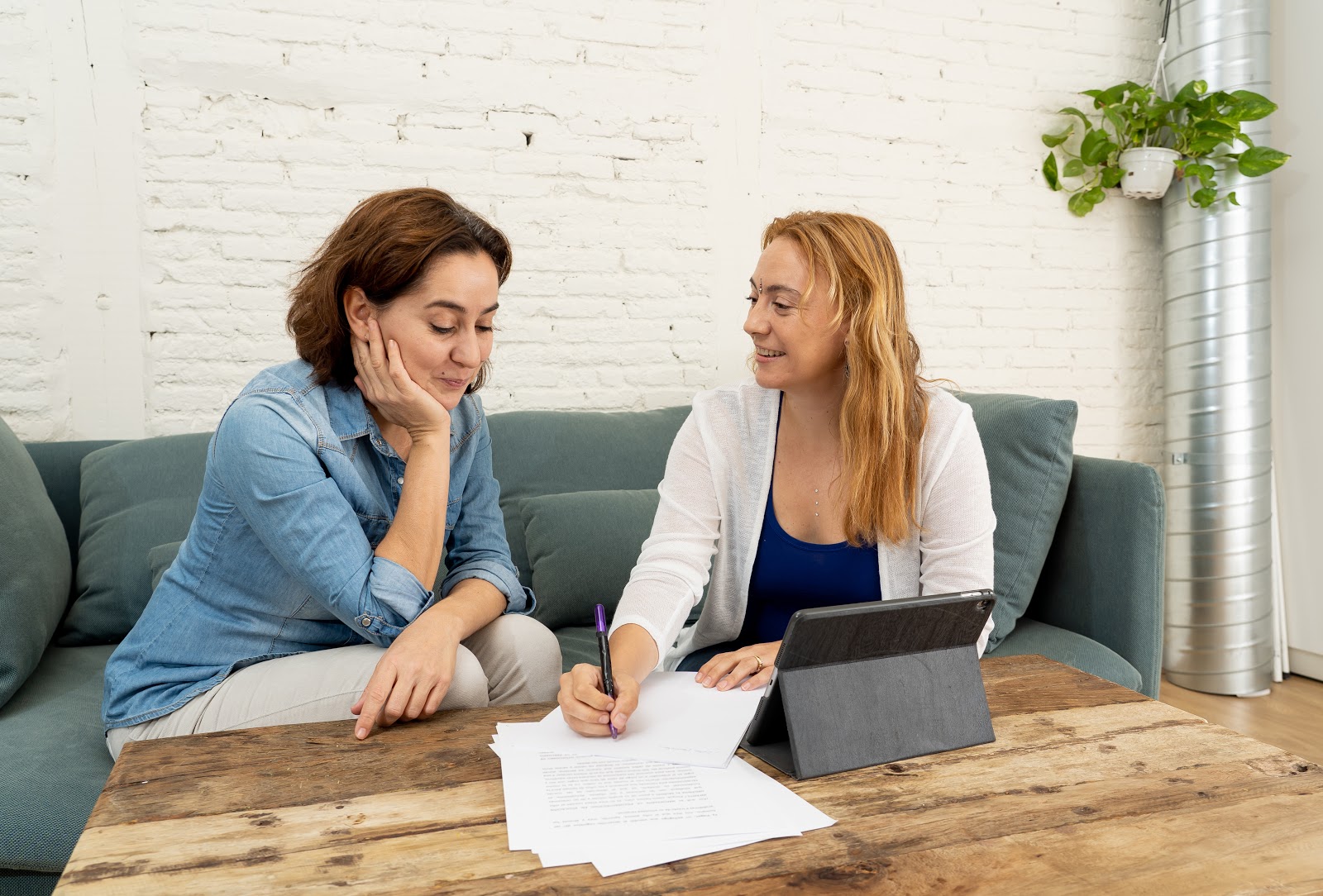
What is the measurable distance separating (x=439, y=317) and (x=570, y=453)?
1.02 m

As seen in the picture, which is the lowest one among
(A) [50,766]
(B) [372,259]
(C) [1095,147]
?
(A) [50,766]

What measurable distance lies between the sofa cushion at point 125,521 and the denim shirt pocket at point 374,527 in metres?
0.82

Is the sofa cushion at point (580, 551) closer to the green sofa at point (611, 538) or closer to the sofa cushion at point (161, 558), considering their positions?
the green sofa at point (611, 538)

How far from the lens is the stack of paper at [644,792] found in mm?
842

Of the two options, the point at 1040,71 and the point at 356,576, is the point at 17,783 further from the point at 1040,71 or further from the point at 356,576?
the point at 1040,71

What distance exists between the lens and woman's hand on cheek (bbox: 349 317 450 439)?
1.47 metres

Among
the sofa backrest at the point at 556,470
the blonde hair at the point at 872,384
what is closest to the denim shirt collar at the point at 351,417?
the blonde hair at the point at 872,384

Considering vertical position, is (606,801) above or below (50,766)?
above

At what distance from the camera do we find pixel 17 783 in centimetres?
139

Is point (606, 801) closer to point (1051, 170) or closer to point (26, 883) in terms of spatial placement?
point (26, 883)

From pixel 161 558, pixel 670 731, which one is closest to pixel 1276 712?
pixel 670 731

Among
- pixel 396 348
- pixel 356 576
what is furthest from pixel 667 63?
pixel 356 576

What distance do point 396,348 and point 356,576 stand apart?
358 millimetres

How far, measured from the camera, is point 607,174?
9.25ft
